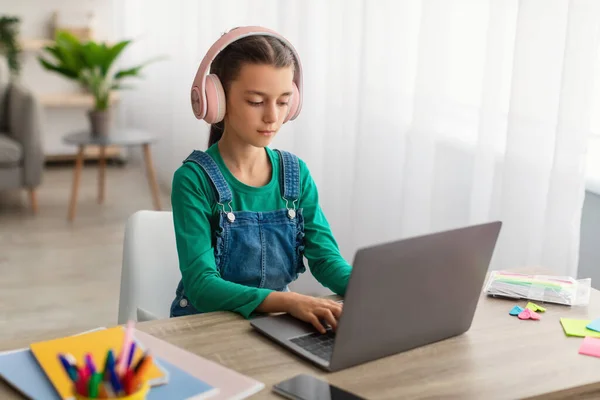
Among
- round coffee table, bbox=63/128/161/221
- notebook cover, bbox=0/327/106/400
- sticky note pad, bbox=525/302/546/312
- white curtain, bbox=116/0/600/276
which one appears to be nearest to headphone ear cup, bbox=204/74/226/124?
notebook cover, bbox=0/327/106/400

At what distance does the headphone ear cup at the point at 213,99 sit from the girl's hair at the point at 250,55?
1.1 inches

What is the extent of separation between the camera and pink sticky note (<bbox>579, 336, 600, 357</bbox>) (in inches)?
52.4

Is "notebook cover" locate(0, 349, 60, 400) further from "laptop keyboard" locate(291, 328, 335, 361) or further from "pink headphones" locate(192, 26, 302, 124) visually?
"pink headphones" locate(192, 26, 302, 124)

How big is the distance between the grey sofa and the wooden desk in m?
3.43

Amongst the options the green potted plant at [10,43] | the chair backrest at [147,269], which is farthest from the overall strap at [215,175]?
the green potted plant at [10,43]

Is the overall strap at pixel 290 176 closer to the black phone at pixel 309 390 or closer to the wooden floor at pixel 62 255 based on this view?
the black phone at pixel 309 390

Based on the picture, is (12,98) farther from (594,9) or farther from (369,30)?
(594,9)

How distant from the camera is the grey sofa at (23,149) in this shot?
4.55m

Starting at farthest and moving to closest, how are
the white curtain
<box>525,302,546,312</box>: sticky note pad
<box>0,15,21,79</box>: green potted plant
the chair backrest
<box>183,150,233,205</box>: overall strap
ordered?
<box>0,15,21,79</box>: green potted plant, the white curtain, the chair backrest, <box>183,150,233,205</box>: overall strap, <box>525,302,546,312</box>: sticky note pad

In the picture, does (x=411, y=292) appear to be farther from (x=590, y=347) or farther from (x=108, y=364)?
(x=108, y=364)

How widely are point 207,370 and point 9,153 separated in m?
3.63

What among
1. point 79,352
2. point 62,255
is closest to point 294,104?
point 79,352

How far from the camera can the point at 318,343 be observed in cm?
132

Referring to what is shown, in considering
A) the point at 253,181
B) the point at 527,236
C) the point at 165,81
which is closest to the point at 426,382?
the point at 253,181
